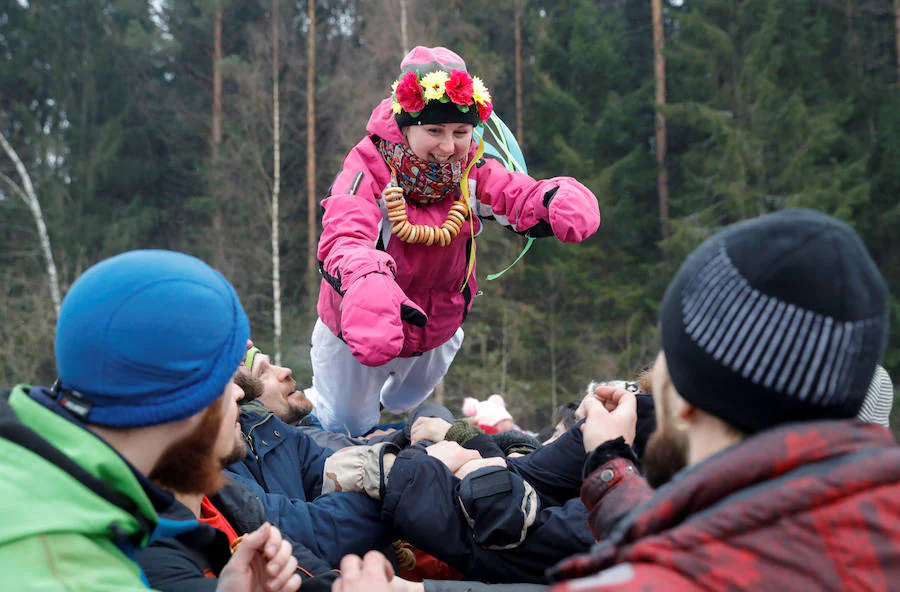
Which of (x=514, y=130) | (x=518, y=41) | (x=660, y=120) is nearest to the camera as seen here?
(x=660, y=120)

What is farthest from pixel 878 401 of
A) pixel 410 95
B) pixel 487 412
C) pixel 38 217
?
pixel 38 217

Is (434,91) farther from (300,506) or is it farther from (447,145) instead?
(300,506)

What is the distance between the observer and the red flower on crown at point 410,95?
3.12 meters

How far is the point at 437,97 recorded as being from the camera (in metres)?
3.07

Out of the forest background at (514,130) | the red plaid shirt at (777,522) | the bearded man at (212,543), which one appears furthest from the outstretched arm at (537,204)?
the forest background at (514,130)

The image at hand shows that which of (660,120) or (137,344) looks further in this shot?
(660,120)

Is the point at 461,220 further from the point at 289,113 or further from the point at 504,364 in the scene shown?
the point at 289,113

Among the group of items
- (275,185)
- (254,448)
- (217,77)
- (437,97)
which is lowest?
(275,185)

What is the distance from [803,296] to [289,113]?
16106 mm

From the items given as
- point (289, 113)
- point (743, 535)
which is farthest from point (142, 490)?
point (289, 113)

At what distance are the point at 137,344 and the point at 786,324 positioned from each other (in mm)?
1089

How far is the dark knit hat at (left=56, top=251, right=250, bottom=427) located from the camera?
1.43m

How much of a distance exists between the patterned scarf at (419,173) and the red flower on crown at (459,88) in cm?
27

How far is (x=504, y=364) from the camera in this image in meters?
14.2
